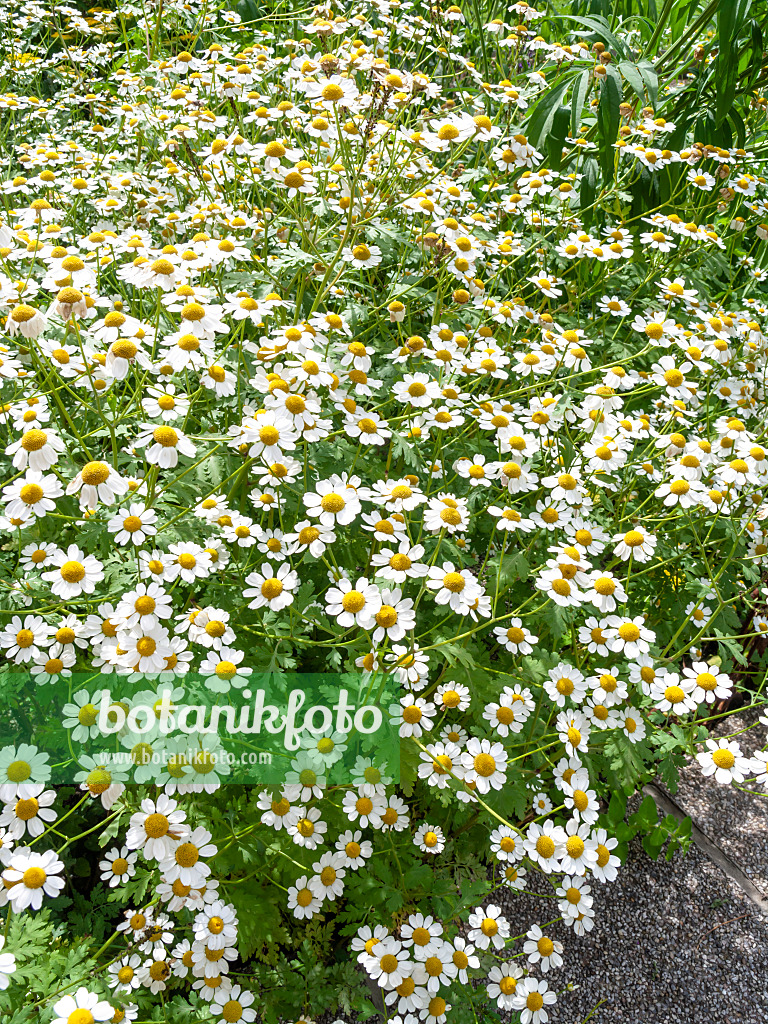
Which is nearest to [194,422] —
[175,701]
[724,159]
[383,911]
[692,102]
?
[175,701]

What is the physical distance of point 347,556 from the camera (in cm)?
226

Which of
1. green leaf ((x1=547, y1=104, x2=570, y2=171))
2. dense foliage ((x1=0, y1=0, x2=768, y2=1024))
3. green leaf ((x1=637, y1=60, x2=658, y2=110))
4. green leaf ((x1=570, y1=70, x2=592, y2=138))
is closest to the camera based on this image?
dense foliage ((x1=0, y1=0, x2=768, y2=1024))

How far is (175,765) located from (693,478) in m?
1.88

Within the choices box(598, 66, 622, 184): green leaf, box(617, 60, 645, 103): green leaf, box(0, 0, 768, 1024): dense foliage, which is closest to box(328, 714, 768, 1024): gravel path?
box(0, 0, 768, 1024): dense foliage

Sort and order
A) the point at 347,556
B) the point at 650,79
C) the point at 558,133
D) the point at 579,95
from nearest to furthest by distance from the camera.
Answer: the point at 347,556
the point at 579,95
the point at 650,79
the point at 558,133

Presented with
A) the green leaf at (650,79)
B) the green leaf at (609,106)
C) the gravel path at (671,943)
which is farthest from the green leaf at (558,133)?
the gravel path at (671,943)

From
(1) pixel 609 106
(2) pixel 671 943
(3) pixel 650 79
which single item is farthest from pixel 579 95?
(2) pixel 671 943

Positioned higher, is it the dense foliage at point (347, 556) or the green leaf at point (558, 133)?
the green leaf at point (558, 133)

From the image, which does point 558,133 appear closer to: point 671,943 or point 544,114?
point 544,114

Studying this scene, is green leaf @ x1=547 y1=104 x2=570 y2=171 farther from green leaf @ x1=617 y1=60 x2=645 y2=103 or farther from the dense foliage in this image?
green leaf @ x1=617 y1=60 x2=645 y2=103

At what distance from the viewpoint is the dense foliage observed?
182cm

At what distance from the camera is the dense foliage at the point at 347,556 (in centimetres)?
182

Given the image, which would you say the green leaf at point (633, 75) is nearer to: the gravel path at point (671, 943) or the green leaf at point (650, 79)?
the green leaf at point (650, 79)

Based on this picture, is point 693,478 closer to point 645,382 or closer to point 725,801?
point 645,382
